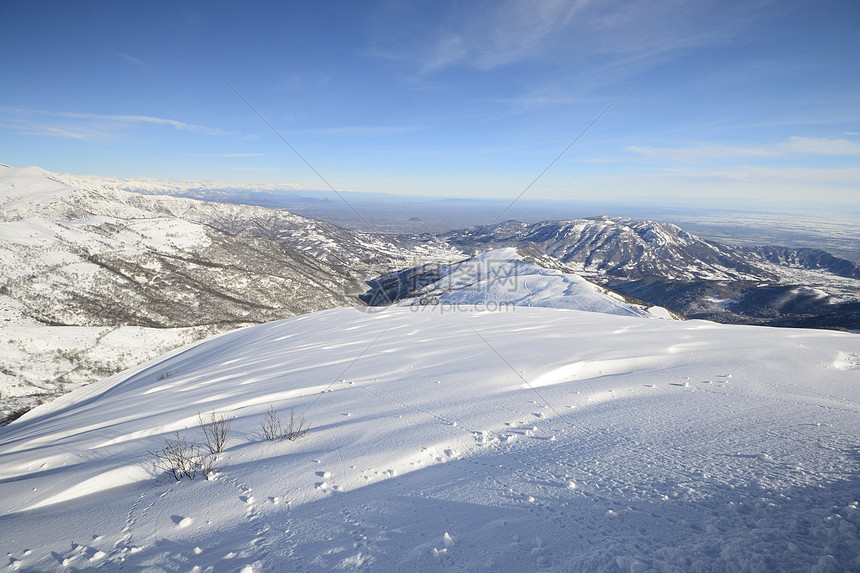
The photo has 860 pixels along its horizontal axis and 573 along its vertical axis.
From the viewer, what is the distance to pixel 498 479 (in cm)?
295

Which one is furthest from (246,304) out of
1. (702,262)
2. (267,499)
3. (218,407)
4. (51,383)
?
(702,262)

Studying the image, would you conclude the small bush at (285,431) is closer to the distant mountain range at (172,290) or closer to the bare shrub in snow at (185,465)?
the bare shrub in snow at (185,465)

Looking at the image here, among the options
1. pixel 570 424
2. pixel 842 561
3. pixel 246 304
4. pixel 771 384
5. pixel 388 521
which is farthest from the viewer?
pixel 246 304

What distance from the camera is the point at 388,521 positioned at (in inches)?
96.6

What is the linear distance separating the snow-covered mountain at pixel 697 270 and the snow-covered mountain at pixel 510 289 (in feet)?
125

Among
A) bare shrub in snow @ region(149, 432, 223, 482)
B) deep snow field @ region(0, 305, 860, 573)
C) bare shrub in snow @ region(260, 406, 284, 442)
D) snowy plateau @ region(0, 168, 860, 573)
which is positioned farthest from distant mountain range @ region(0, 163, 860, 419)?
bare shrub in snow @ region(149, 432, 223, 482)

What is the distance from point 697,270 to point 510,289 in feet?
477

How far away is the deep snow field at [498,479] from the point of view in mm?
2076

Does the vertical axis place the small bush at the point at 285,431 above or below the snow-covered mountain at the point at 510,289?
→ above

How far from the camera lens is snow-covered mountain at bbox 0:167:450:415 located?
2800 cm

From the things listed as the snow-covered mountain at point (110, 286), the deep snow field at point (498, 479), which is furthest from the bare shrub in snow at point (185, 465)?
the snow-covered mountain at point (110, 286)

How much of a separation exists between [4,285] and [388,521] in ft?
174

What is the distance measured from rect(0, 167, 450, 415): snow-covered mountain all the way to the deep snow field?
3113cm

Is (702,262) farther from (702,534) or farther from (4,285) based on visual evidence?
(4,285)
